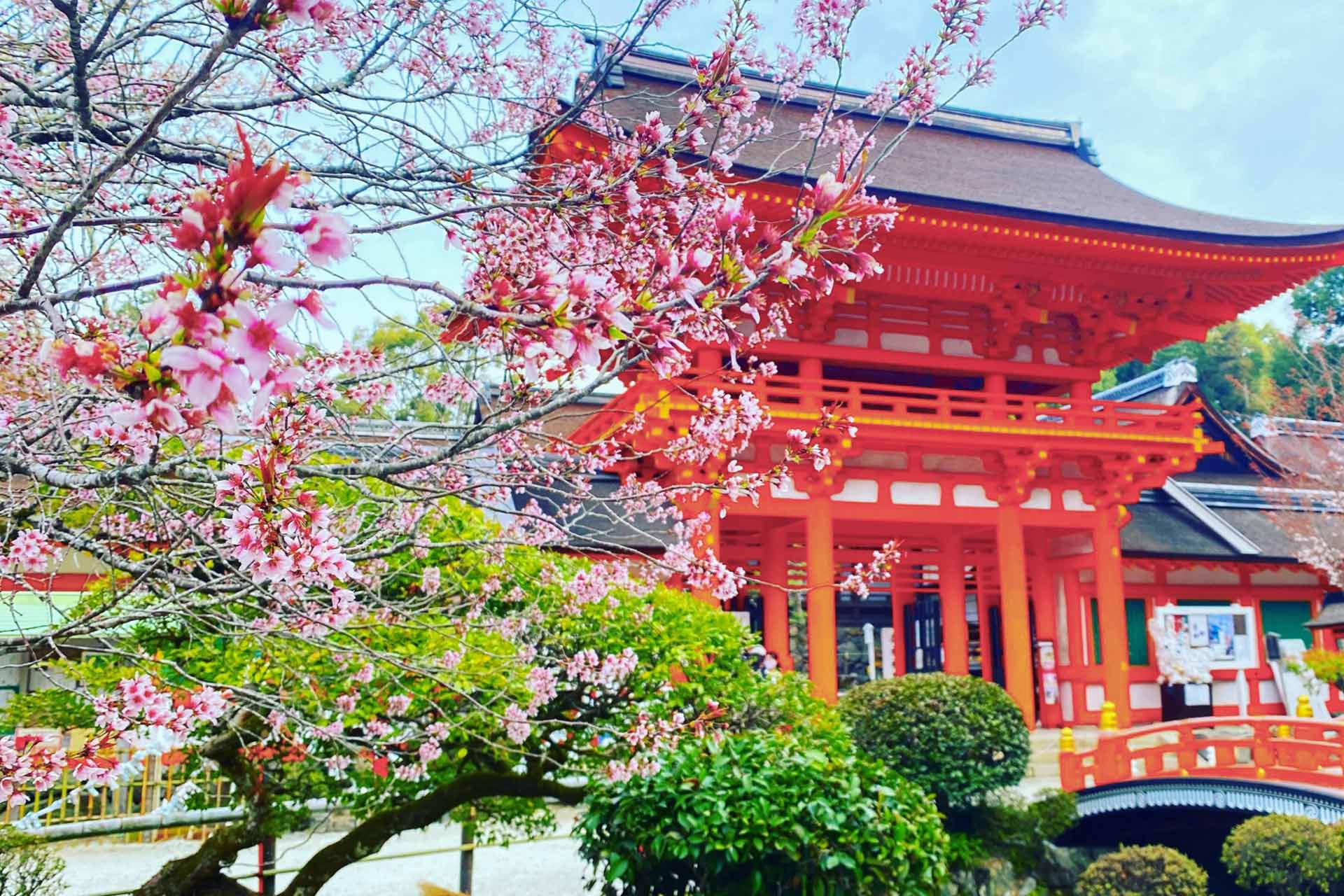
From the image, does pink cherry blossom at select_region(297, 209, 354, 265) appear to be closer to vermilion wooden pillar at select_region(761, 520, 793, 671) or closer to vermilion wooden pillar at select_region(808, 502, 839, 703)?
vermilion wooden pillar at select_region(808, 502, 839, 703)

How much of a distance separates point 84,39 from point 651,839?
3.75 metres

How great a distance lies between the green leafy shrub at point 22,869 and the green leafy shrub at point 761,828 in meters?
3.05

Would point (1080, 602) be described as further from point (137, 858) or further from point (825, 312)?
point (137, 858)

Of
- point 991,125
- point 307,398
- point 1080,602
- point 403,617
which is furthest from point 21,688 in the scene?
point 991,125

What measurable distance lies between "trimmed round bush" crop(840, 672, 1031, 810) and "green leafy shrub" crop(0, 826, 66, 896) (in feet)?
18.0

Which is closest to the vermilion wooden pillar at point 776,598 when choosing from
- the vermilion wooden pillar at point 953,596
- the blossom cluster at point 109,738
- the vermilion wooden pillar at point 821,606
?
the vermilion wooden pillar at point 821,606

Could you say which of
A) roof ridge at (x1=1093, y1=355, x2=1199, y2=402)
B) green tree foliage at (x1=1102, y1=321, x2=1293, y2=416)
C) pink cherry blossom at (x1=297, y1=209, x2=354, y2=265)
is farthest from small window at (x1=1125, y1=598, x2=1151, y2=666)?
green tree foliage at (x1=1102, y1=321, x2=1293, y2=416)

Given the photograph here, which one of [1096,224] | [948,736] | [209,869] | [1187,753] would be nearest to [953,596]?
[1187,753]

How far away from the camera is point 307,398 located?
2840 mm

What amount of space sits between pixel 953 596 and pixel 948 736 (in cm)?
482

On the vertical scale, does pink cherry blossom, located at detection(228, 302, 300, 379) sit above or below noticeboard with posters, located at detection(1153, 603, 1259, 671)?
above

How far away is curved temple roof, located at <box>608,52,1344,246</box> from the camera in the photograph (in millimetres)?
9867

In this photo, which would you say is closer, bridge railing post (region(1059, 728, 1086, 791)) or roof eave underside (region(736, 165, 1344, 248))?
bridge railing post (region(1059, 728, 1086, 791))

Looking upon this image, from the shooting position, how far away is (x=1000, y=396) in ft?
35.3
